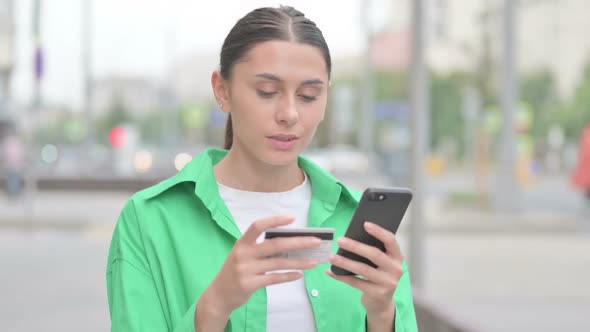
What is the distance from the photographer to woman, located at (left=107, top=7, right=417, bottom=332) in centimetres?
202

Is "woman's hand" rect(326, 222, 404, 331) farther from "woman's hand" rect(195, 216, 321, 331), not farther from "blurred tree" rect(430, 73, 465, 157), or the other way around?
"blurred tree" rect(430, 73, 465, 157)

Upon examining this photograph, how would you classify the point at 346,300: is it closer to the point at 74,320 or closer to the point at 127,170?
the point at 74,320

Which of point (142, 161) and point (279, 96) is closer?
point (279, 96)

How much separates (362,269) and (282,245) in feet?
0.57

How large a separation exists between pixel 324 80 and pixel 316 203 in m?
0.29

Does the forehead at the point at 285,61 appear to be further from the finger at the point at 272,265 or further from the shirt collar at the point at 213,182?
the finger at the point at 272,265

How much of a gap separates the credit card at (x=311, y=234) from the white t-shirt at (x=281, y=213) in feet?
1.05

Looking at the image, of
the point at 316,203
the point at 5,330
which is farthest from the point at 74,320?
the point at 316,203

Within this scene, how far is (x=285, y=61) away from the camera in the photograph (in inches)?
79.0

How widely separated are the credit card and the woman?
14cm

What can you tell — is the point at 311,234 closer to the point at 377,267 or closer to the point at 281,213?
the point at 377,267

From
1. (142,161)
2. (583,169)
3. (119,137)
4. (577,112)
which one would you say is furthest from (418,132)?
(577,112)

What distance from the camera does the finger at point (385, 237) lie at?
182 centimetres

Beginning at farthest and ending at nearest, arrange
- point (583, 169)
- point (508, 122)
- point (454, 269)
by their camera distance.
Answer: point (508, 122)
point (583, 169)
point (454, 269)
